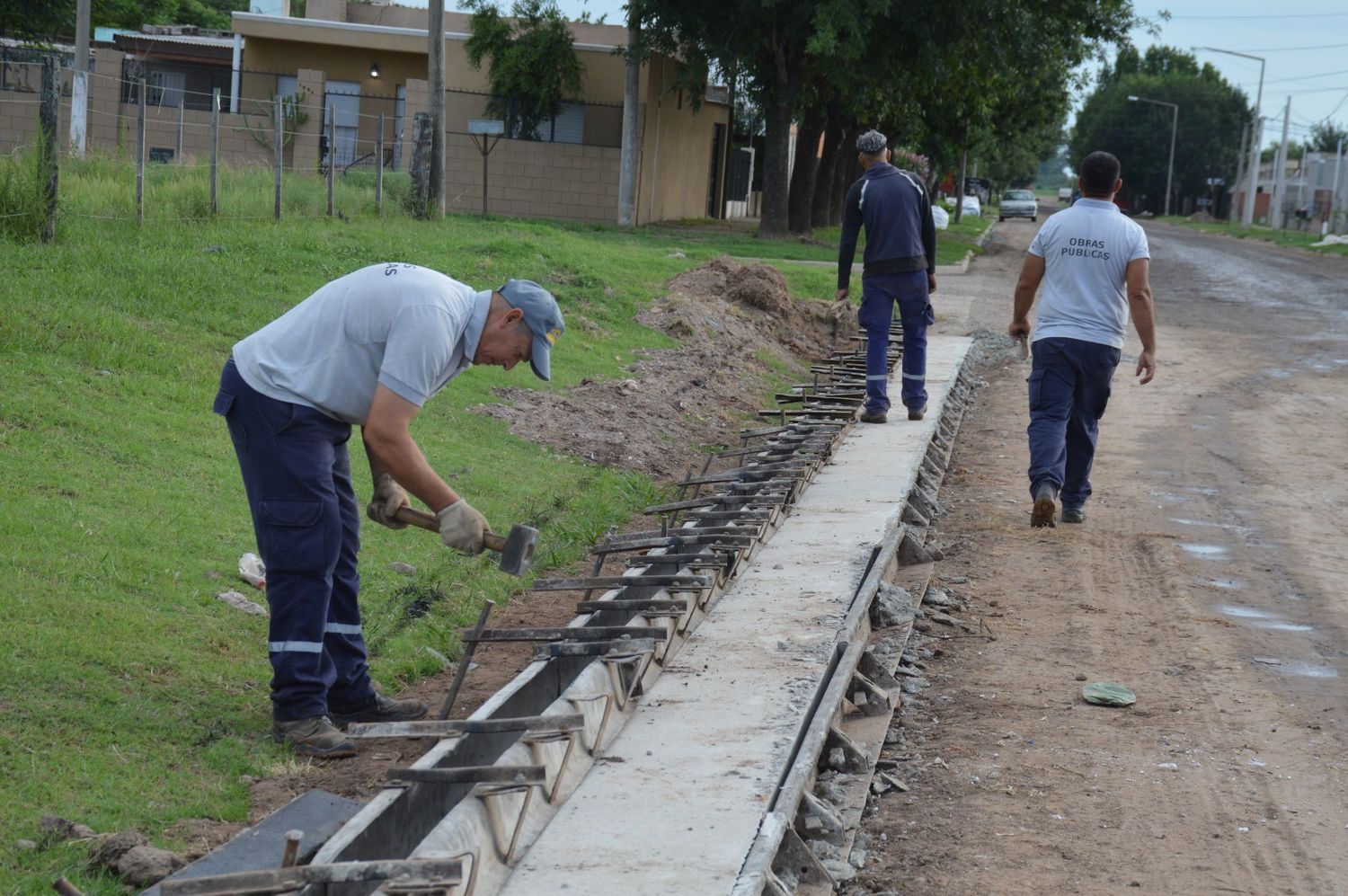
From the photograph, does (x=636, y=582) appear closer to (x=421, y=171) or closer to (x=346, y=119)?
(x=421, y=171)

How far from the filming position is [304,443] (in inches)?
180

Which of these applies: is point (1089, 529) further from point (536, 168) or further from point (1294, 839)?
point (536, 168)

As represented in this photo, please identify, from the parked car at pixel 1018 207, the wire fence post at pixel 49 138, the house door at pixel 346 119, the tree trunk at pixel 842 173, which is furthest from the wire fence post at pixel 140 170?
the parked car at pixel 1018 207

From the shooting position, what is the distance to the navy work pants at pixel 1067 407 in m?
8.05

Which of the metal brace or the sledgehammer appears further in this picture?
the sledgehammer

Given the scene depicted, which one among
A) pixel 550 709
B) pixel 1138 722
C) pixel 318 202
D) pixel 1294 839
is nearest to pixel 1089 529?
pixel 1138 722

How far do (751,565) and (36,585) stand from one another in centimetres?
315

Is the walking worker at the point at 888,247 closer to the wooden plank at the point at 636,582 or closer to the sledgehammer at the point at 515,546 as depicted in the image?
the wooden plank at the point at 636,582

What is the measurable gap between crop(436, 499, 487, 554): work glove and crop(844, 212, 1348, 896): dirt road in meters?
1.53

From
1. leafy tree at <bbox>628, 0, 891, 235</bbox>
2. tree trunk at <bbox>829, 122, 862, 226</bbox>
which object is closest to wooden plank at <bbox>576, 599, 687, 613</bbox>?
leafy tree at <bbox>628, 0, 891, 235</bbox>

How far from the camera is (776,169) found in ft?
104

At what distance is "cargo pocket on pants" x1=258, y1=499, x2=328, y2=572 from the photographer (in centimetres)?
456

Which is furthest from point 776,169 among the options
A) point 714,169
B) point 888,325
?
point 888,325

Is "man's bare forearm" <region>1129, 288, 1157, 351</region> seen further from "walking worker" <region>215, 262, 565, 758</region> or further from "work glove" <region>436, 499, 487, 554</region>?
"work glove" <region>436, 499, 487, 554</region>
